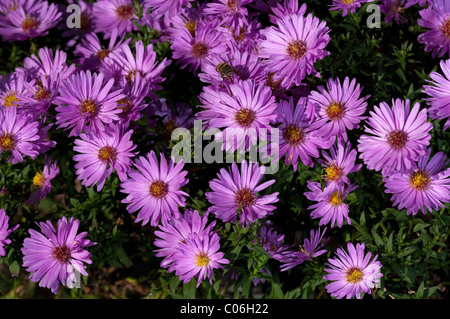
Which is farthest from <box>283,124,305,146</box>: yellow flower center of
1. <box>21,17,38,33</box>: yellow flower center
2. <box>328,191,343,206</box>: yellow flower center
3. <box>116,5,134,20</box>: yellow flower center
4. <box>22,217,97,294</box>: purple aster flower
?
<box>21,17,38,33</box>: yellow flower center

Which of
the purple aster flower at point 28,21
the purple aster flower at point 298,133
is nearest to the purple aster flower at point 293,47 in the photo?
the purple aster flower at point 298,133

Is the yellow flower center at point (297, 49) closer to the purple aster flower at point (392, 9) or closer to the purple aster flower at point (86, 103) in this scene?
the purple aster flower at point (392, 9)

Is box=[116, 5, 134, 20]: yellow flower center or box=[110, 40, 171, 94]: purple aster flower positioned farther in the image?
box=[116, 5, 134, 20]: yellow flower center

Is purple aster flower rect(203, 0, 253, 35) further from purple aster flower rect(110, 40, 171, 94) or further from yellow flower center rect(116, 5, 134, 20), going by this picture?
yellow flower center rect(116, 5, 134, 20)

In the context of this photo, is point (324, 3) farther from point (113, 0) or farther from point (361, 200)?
point (113, 0)

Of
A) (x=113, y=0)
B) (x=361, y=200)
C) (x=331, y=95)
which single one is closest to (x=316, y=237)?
(x=361, y=200)
